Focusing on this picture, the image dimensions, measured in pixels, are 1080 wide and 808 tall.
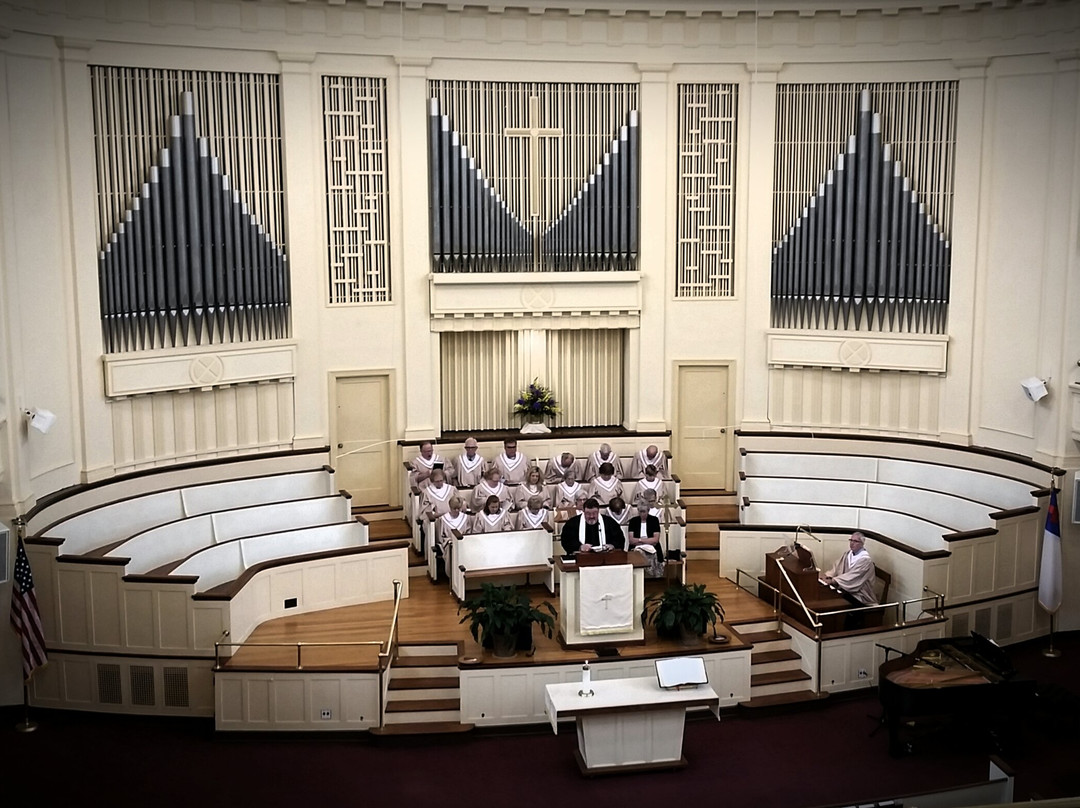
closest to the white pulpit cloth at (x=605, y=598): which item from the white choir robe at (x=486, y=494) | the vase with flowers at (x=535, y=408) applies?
the white choir robe at (x=486, y=494)

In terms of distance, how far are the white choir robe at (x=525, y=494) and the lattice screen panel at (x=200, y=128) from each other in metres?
4.98

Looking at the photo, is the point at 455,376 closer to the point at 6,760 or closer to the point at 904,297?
the point at 904,297

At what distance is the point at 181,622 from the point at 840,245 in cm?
1098

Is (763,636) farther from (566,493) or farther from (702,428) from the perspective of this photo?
(702,428)

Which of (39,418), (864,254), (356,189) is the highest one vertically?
(356,189)

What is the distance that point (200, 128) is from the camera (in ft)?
56.5

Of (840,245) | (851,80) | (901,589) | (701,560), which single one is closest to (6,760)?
(701,560)

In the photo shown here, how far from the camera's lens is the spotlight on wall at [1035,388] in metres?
17.0

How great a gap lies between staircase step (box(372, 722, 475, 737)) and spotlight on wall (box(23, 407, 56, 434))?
540 cm

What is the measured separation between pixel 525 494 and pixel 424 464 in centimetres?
158

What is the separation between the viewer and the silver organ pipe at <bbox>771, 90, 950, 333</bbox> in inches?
727

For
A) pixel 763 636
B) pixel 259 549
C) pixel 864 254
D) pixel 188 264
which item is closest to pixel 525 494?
pixel 259 549

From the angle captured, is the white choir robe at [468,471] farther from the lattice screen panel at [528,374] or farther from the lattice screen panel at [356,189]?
the lattice screen panel at [356,189]

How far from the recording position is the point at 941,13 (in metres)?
18.0
